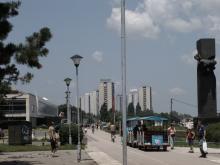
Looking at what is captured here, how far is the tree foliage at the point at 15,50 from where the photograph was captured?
23.6 meters

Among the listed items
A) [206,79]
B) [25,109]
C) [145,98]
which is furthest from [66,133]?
[145,98]

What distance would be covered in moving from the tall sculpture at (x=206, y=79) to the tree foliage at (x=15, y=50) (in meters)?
29.5

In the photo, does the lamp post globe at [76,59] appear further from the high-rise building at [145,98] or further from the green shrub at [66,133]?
the high-rise building at [145,98]

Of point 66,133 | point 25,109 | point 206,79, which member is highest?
point 206,79

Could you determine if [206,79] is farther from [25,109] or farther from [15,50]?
[25,109]

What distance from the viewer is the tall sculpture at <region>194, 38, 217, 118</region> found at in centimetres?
5307

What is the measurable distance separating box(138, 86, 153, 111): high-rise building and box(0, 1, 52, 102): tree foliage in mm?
139087

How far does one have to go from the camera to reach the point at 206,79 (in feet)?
177

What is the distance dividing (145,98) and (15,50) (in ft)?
468

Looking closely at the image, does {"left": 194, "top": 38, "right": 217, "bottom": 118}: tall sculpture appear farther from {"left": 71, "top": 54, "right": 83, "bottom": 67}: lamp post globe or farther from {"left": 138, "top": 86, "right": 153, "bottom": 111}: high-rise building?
{"left": 138, "top": 86, "right": 153, "bottom": 111}: high-rise building

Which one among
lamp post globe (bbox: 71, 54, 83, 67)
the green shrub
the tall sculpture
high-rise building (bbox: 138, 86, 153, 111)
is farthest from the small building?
lamp post globe (bbox: 71, 54, 83, 67)

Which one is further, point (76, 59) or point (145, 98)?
point (145, 98)

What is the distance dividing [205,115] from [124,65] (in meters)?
36.5

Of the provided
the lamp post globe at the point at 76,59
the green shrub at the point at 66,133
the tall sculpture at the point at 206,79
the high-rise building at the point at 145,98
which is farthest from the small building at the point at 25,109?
the lamp post globe at the point at 76,59
